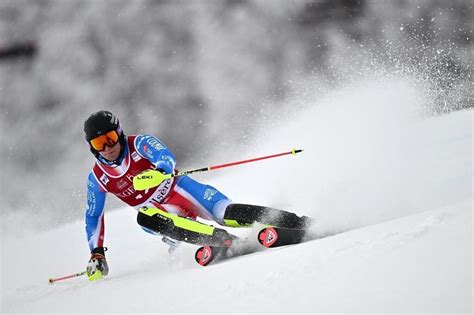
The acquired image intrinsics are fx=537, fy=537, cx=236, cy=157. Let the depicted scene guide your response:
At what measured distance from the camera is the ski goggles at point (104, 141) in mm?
3492

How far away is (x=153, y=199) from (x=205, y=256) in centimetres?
72

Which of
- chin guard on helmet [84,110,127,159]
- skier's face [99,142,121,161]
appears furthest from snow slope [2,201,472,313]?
chin guard on helmet [84,110,127,159]

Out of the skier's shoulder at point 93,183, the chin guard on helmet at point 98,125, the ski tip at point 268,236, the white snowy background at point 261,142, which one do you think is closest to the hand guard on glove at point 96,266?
the white snowy background at point 261,142

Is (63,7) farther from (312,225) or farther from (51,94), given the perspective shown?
(312,225)

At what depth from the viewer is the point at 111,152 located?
3.59 m

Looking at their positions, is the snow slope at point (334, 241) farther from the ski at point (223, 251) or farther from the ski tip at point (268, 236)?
the ski tip at point (268, 236)

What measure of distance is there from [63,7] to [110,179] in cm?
1403

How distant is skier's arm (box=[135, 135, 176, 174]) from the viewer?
3.42m

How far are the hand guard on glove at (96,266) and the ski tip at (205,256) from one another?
85cm

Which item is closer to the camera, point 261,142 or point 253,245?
point 253,245

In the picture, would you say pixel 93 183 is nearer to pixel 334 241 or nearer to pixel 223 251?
pixel 223 251

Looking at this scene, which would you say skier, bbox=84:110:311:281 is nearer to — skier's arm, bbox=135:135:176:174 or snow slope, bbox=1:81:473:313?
skier's arm, bbox=135:135:176:174

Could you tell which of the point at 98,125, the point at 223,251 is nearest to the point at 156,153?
the point at 98,125

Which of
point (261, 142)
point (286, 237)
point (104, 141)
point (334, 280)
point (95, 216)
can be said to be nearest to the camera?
point (334, 280)
